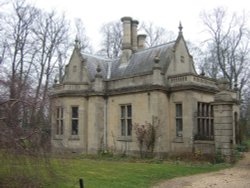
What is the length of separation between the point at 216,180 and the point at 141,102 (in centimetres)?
875

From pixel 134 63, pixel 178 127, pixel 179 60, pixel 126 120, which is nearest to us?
pixel 178 127

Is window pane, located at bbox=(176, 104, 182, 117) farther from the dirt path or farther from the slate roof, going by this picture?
the dirt path

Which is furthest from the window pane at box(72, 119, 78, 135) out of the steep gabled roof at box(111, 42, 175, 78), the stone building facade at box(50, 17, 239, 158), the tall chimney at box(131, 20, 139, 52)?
the tall chimney at box(131, 20, 139, 52)

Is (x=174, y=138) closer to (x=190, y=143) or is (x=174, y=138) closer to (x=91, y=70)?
(x=190, y=143)

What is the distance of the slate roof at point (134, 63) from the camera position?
21.1 metres

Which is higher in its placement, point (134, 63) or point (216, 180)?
point (134, 63)

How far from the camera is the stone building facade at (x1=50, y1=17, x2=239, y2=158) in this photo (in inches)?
739

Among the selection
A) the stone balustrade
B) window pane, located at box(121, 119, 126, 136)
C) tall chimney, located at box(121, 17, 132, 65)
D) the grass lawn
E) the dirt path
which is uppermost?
tall chimney, located at box(121, 17, 132, 65)

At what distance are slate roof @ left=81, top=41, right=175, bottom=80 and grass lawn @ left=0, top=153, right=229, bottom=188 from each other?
7095 millimetres

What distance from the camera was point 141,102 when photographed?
20.0m

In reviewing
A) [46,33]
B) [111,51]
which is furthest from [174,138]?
[111,51]

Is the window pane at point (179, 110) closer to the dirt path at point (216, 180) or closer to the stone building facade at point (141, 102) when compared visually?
the stone building facade at point (141, 102)

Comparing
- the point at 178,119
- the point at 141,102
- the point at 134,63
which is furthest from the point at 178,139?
the point at 134,63

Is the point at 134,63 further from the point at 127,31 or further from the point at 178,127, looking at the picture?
the point at 178,127
